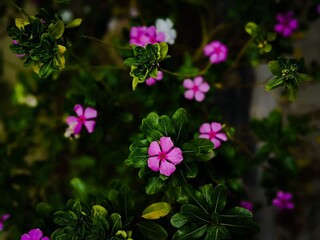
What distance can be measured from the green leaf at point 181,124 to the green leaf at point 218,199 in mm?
162

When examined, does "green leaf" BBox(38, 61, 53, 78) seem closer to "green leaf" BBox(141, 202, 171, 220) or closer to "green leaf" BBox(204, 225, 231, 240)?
"green leaf" BBox(141, 202, 171, 220)

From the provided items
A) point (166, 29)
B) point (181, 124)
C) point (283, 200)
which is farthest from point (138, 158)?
point (283, 200)

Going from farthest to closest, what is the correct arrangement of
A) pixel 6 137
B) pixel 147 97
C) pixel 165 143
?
pixel 6 137 → pixel 147 97 → pixel 165 143

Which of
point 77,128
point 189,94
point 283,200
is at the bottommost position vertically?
point 283,200

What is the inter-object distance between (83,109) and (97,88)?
0.41 ft

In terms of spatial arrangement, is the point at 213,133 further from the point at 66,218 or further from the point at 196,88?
the point at 66,218

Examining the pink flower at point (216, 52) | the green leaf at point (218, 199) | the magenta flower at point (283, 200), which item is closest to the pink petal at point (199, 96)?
the pink flower at point (216, 52)

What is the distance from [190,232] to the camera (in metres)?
1.01

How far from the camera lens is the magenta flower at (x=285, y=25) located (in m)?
Result: 1.45

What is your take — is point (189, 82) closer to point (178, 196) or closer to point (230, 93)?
point (178, 196)

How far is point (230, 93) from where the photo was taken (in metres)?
1.85

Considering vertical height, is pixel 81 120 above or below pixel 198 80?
below

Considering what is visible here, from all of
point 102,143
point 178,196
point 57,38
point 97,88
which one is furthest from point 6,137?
point 178,196

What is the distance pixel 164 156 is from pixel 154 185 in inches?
3.5
